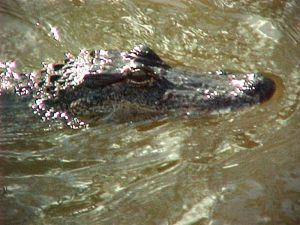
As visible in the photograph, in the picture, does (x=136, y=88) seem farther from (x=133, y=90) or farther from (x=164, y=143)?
(x=164, y=143)

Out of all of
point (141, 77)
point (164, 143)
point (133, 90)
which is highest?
point (141, 77)

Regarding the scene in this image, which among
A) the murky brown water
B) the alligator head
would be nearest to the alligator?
the alligator head

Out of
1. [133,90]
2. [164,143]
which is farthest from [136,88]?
[164,143]

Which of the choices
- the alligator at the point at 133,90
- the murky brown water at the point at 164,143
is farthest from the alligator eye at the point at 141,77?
the murky brown water at the point at 164,143

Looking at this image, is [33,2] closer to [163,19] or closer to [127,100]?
[163,19]

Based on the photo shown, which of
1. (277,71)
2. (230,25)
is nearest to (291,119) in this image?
(277,71)

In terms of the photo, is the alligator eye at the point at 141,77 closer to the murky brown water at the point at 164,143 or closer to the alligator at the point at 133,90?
the alligator at the point at 133,90

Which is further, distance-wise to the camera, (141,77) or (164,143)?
(141,77)
